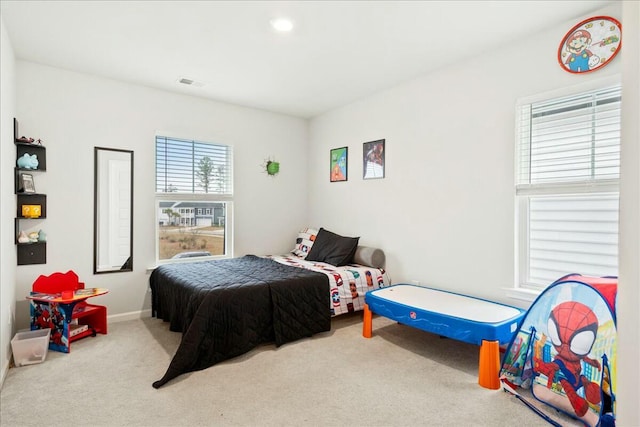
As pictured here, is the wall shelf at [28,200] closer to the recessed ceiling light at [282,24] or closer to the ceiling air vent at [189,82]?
the ceiling air vent at [189,82]

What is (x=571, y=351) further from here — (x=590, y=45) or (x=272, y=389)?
(x=590, y=45)

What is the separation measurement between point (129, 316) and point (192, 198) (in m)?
1.46

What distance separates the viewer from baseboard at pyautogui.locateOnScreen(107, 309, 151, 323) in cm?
363

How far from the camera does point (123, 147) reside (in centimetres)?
371

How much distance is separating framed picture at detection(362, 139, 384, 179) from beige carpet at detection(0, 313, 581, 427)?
75.4 inches

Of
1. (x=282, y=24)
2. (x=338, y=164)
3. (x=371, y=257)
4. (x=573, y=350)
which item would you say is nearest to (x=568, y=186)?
(x=573, y=350)

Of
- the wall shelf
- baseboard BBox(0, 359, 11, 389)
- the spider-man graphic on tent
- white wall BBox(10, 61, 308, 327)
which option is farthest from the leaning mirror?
the spider-man graphic on tent

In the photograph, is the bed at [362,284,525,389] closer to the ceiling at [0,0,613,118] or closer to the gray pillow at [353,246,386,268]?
the gray pillow at [353,246,386,268]

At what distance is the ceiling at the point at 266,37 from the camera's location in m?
2.38

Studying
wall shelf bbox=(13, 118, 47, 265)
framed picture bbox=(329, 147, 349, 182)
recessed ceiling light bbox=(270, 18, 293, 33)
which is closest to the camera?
recessed ceiling light bbox=(270, 18, 293, 33)

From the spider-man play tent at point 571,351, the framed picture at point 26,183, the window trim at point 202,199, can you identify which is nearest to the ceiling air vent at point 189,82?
the window trim at point 202,199

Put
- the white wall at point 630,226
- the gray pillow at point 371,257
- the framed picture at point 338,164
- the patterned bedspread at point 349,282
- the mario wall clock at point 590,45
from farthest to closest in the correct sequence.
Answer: the framed picture at point 338,164, the gray pillow at point 371,257, the patterned bedspread at point 349,282, the mario wall clock at point 590,45, the white wall at point 630,226

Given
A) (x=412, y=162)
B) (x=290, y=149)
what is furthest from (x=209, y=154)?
(x=412, y=162)

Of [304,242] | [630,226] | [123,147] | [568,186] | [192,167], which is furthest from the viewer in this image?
[304,242]
